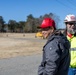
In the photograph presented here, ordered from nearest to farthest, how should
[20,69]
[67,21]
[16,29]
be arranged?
1. [67,21]
2. [20,69]
3. [16,29]

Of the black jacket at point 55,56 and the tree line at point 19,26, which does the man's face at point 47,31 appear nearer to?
the black jacket at point 55,56

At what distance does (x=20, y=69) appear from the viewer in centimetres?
1258

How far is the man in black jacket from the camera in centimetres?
385

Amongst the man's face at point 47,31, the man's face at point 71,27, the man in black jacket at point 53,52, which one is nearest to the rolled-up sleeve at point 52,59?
the man in black jacket at point 53,52

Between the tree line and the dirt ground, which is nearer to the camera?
the dirt ground

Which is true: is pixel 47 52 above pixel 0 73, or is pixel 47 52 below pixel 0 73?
above

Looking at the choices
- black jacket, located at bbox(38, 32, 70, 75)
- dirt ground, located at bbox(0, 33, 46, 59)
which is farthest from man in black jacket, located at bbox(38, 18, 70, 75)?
dirt ground, located at bbox(0, 33, 46, 59)

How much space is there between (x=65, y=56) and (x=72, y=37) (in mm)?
1562

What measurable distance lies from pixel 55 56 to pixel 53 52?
0.06 metres

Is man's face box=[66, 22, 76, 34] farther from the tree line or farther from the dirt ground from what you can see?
the tree line

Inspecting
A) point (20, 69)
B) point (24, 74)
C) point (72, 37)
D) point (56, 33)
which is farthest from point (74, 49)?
point (20, 69)

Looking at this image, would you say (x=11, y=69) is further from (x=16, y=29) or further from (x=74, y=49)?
(x=16, y=29)

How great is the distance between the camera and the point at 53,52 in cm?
385

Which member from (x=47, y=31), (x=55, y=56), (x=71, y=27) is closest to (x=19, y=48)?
(x=71, y=27)
